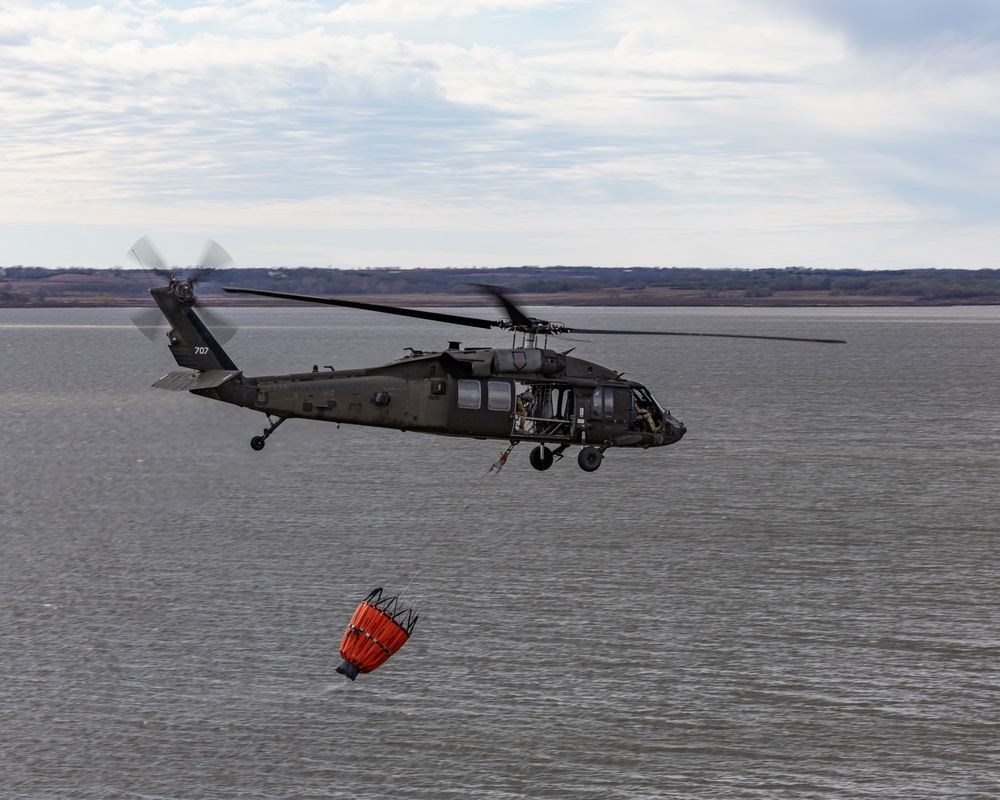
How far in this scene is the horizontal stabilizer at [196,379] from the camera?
45.8m

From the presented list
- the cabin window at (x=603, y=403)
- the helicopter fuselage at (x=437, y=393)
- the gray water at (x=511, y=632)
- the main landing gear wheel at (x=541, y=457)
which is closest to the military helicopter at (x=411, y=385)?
the helicopter fuselage at (x=437, y=393)

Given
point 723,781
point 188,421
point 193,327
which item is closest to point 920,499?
point 723,781

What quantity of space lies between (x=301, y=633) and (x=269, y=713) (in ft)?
29.9

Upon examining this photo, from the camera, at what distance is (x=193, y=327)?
4838 centimetres

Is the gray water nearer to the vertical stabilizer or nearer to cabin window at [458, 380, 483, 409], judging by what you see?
the vertical stabilizer

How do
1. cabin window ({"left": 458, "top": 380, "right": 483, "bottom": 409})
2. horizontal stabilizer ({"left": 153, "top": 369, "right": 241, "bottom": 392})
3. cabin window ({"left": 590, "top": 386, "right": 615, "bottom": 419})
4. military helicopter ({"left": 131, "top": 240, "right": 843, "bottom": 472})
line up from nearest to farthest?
1. horizontal stabilizer ({"left": 153, "top": 369, "right": 241, "bottom": 392})
2. military helicopter ({"left": 131, "top": 240, "right": 843, "bottom": 472})
3. cabin window ({"left": 458, "top": 380, "right": 483, "bottom": 409})
4. cabin window ({"left": 590, "top": 386, "right": 615, "bottom": 419})

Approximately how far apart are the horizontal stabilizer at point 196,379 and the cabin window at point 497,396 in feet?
31.7

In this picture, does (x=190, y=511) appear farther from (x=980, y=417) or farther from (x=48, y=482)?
(x=980, y=417)

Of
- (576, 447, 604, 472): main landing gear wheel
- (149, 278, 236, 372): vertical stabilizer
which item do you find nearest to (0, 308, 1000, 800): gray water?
(149, 278, 236, 372): vertical stabilizer

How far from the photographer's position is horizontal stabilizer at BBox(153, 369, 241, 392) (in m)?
45.8

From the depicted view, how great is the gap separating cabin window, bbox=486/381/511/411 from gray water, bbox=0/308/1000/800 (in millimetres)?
9528

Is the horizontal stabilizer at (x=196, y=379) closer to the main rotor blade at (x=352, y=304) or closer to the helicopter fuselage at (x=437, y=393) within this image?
the helicopter fuselage at (x=437, y=393)

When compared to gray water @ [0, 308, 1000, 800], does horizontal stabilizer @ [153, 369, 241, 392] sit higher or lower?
higher

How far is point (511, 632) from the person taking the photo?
6328cm
